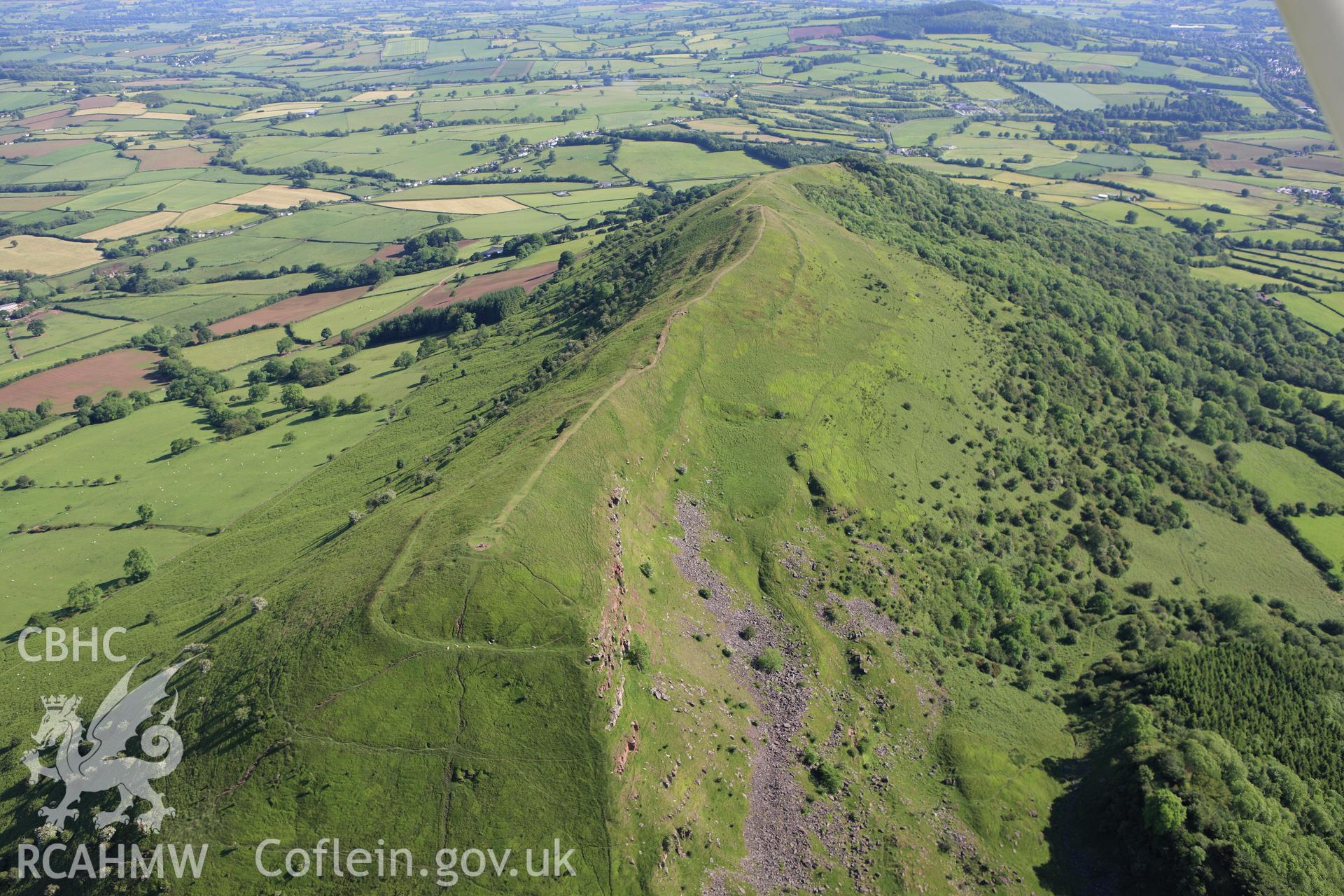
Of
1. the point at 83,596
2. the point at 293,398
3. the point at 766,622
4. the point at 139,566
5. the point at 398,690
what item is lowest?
the point at 139,566

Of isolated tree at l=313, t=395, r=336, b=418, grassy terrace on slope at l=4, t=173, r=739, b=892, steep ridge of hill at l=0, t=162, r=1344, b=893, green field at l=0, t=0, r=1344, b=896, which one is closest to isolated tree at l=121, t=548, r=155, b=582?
green field at l=0, t=0, r=1344, b=896

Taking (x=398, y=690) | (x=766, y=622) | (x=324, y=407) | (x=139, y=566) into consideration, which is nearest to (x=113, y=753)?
(x=398, y=690)

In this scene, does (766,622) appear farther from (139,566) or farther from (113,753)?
(139,566)

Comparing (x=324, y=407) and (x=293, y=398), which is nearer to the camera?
(x=324, y=407)

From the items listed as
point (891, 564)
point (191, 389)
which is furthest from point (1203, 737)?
point (191, 389)

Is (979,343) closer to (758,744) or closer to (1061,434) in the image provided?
(1061,434)

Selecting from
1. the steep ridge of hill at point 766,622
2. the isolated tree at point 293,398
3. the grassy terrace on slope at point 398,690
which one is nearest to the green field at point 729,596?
the grassy terrace on slope at point 398,690

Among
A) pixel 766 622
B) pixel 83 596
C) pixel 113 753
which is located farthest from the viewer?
pixel 83 596
